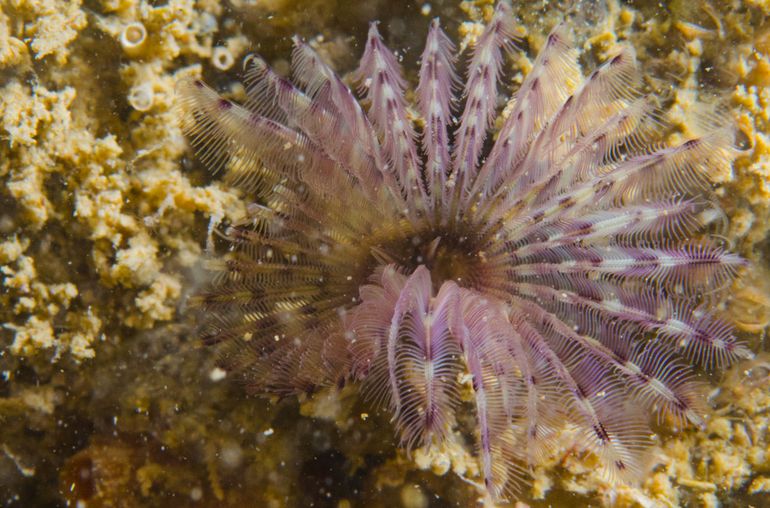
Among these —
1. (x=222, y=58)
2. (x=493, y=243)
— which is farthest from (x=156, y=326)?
(x=493, y=243)

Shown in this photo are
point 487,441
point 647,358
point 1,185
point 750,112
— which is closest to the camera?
point 487,441

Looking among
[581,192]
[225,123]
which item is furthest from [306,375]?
[581,192]

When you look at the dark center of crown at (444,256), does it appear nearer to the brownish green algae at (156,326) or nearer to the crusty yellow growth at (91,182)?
the brownish green algae at (156,326)

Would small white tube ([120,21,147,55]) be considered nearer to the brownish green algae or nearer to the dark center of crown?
the brownish green algae

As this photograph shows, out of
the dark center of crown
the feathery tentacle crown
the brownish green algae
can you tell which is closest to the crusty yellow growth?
the brownish green algae

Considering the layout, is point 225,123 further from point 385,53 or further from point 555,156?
point 555,156
